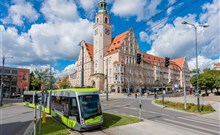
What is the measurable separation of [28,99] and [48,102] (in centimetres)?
1185

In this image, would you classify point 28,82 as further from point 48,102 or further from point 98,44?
point 48,102

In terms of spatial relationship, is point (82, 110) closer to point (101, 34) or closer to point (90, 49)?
point (101, 34)

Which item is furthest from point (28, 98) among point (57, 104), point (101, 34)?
point (101, 34)

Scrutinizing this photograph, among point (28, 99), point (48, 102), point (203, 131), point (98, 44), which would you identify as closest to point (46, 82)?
point (98, 44)

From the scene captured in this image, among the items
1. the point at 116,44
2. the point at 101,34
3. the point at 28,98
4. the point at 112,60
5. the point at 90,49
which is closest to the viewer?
the point at 28,98

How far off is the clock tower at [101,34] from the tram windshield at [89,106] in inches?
2500

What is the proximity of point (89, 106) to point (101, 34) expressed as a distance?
6697 cm

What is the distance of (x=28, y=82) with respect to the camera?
95438 mm

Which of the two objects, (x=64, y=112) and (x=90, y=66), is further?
(x=90, y=66)

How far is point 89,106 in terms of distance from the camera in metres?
13.1

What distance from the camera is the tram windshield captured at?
12.8 metres

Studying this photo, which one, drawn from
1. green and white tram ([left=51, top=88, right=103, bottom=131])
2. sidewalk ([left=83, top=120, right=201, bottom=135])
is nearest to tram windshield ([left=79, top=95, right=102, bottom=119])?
green and white tram ([left=51, top=88, right=103, bottom=131])

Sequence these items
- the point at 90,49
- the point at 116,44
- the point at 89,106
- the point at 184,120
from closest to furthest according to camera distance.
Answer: the point at 89,106 < the point at 184,120 < the point at 116,44 < the point at 90,49

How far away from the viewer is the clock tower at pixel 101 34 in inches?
3059
